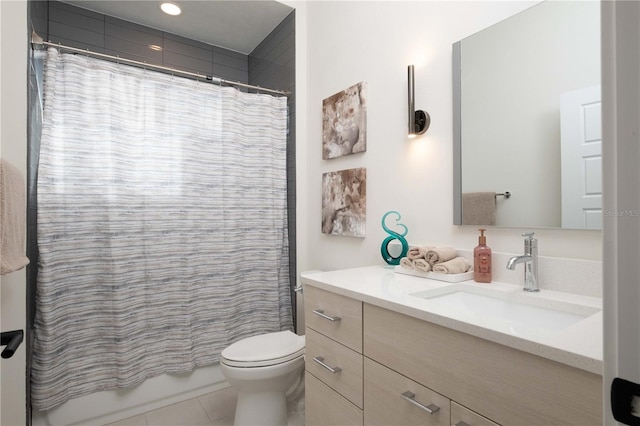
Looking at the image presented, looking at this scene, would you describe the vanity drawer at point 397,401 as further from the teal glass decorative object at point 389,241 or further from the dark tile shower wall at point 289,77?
the dark tile shower wall at point 289,77

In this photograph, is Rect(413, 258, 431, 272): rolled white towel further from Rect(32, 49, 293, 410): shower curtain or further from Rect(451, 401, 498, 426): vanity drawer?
Rect(32, 49, 293, 410): shower curtain

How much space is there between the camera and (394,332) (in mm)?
1004

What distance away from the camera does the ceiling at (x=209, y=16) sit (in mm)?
2428

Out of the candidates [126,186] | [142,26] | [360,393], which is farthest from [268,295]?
[142,26]

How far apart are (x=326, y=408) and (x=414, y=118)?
128 cm

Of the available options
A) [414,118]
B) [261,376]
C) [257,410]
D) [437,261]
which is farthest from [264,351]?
[414,118]

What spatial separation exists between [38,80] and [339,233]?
5.91 feet

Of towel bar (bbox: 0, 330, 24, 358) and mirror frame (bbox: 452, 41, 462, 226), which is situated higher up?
mirror frame (bbox: 452, 41, 462, 226)

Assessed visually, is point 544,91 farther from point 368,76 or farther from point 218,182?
point 218,182

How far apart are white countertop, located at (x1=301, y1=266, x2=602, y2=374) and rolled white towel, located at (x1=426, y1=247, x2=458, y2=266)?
84mm

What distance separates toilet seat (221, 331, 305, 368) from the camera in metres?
1.62

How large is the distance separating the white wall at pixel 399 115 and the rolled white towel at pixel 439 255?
0.25 ft

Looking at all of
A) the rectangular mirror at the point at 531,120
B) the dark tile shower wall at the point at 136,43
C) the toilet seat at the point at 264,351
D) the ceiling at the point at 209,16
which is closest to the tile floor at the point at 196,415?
the toilet seat at the point at 264,351

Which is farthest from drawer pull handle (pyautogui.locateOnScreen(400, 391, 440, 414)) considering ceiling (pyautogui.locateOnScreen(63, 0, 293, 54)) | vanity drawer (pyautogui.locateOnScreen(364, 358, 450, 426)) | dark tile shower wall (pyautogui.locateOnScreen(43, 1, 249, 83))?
dark tile shower wall (pyautogui.locateOnScreen(43, 1, 249, 83))
